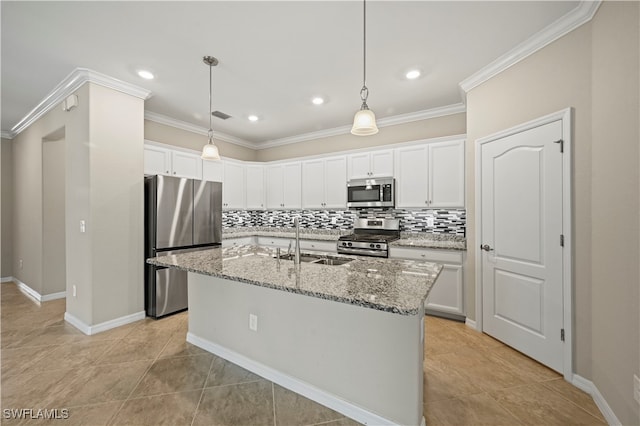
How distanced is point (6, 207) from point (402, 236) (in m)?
6.77

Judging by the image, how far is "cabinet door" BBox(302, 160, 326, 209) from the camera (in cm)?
467

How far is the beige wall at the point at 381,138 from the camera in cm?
384

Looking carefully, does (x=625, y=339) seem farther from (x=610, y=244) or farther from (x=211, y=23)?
(x=211, y=23)

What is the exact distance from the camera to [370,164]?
4.18 meters

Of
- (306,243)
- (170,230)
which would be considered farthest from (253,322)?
(306,243)

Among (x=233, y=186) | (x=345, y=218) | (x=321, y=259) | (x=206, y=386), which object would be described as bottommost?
(x=206, y=386)

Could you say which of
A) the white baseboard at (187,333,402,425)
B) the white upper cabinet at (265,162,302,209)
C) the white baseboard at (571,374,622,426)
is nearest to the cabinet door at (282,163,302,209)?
the white upper cabinet at (265,162,302,209)

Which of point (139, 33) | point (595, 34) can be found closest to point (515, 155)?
point (595, 34)

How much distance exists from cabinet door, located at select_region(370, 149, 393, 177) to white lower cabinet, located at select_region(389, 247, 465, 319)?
4.13 feet

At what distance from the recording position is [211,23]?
2.09 m

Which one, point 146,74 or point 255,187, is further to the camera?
point 255,187

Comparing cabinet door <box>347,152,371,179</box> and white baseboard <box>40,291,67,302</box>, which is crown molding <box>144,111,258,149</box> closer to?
cabinet door <box>347,152,371,179</box>

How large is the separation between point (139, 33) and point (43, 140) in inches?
118

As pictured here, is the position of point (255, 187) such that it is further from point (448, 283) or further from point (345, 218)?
point (448, 283)
